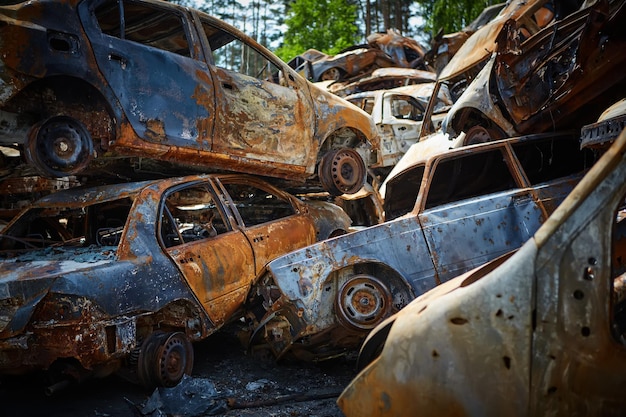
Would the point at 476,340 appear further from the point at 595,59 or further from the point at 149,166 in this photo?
the point at 149,166

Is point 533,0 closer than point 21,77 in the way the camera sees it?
No

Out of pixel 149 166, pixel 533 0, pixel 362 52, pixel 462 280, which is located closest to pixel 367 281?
pixel 462 280

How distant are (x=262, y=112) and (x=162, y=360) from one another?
2.97 metres

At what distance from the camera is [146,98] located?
5.02 metres

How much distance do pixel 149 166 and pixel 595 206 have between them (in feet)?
15.5

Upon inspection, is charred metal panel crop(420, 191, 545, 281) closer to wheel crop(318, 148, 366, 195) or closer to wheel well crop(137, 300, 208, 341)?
wheel well crop(137, 300, 208, 341)

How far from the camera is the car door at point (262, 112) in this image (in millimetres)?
5613

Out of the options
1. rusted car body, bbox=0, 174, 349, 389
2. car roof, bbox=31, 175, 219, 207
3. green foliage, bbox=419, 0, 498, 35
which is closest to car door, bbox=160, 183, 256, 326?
rusted car body, bbox=0, 174, 349, 389

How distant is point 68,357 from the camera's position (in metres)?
3.84

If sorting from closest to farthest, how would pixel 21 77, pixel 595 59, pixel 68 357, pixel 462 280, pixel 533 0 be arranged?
pixel 462 280, pixel 68 357, pixel 21 77, pixel 595 59, pixel 533 0

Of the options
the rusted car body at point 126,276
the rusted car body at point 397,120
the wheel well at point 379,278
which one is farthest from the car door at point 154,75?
the rusted car body at point 397,120

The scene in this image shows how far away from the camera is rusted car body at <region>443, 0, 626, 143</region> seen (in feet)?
15.5

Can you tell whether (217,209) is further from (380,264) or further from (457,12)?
(457,12)

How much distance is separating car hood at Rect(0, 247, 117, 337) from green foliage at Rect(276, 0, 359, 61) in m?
18.9
